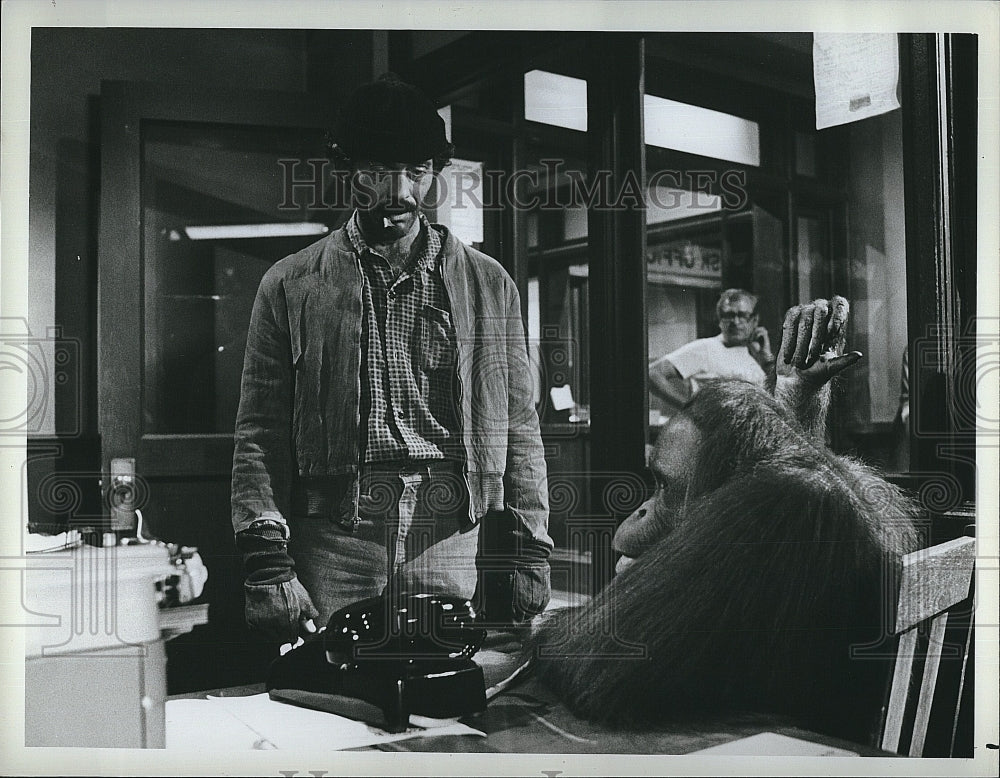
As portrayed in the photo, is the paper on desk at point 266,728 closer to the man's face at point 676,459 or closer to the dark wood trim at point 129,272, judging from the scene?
the dark wood trim at point 129,272

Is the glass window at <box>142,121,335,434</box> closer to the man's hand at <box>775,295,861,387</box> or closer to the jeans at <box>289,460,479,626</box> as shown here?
the jeans at <box>289,460,479,626</box>

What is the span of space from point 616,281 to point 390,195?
59 centimetres

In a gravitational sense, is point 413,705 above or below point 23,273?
below

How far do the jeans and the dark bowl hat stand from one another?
77cm

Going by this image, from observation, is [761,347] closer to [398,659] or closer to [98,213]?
[398,659]

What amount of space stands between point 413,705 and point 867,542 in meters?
1.18

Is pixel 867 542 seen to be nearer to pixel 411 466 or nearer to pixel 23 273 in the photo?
pixel 411 466

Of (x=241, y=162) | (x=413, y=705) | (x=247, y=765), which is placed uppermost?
(x=241, y=162)

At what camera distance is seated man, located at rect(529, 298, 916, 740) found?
6.72ft

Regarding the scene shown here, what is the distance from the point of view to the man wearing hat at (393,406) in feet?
6.81

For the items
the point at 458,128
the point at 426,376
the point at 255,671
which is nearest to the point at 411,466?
the point at 426,376

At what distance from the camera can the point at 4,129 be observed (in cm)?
212

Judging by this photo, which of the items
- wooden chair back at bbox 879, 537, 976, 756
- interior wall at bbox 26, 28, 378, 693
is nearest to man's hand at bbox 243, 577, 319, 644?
interior wall at bbox 26, 28, 378, 693

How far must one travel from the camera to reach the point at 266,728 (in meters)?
2.12
